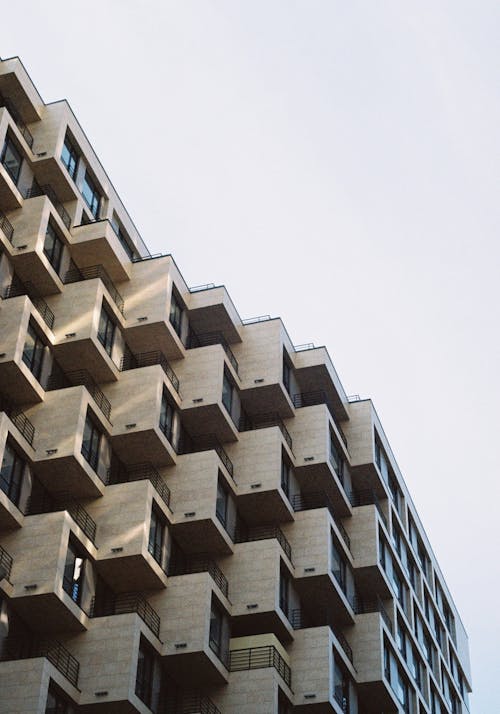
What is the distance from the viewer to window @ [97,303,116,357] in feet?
208

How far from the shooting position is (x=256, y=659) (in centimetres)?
5881

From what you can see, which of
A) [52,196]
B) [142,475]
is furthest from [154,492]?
[52,196]

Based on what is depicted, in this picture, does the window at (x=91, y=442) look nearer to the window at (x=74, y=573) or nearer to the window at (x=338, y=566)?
the window at (x=74, y=573)

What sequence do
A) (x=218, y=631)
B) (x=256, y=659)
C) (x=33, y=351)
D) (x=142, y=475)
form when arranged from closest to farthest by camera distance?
(x=218, y=631) < (x=256, y=659) < (x=33, y=351) < (x=142, y=475)

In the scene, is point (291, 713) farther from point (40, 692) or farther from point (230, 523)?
point (40, 692)

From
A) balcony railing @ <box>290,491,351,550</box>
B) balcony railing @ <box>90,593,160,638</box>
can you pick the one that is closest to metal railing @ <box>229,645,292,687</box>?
balcony railing @ <box>90,593,160,638</box>

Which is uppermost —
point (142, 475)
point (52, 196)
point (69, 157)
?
point (69, 157)

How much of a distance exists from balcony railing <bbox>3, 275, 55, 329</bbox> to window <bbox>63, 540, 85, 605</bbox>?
12.8 meters

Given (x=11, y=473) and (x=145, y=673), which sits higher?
(x=11, y=473)

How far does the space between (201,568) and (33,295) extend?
55.5 feet

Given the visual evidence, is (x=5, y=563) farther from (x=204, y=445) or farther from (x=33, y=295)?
(x=204, y=445)

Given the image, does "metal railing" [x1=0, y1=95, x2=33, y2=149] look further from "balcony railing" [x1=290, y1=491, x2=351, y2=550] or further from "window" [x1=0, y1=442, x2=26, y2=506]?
"balcony railing" [x1=290, y1=491, x2=351, y2=550]

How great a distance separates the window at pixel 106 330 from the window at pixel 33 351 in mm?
4158

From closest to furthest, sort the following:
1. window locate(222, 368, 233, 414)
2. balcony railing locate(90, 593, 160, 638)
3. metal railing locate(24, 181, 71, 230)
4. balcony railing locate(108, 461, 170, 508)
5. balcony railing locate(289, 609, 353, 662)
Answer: balcony railing locate(90, 593, 160, 638), balcony railing locate(108, 461, 170, 508), metal railing locate(24, 181, 71, 230), balcony railing locate(289, 609, 353, 662), window locate(222, 368, 233, 414)
